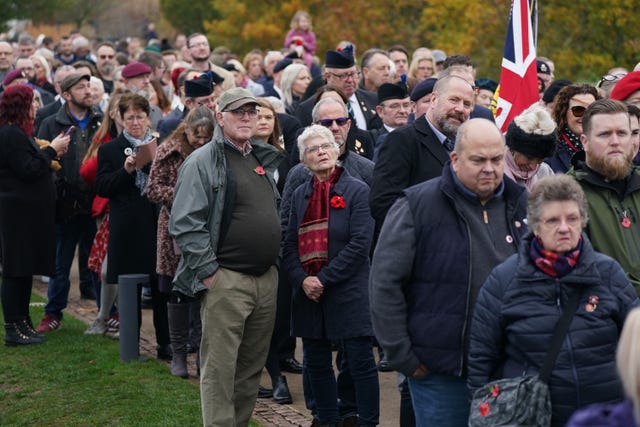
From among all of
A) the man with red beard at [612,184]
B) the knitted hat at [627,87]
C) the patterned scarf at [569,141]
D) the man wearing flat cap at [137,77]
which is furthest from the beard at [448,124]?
the man wearing flat cap at [137,77]

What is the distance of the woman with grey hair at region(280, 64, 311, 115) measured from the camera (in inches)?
569

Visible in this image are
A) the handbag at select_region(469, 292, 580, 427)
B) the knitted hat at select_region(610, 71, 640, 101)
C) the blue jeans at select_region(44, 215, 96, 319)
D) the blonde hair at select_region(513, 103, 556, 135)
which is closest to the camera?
the handbag at select_region(469, 292, 580, 427)

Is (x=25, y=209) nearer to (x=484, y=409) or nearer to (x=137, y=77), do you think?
(x=137, y=77)

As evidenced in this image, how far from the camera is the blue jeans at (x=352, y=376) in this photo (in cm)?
796

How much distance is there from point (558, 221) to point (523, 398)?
817 millimetres

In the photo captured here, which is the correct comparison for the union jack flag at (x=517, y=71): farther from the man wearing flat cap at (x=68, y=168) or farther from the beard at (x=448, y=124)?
the man wearing flat cap at (x=68, y=168)

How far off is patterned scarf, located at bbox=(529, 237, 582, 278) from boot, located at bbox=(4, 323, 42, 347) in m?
7.27

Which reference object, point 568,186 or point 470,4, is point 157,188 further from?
point 470,4

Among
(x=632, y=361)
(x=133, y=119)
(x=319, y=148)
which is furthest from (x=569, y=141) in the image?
(x=632, y=361)

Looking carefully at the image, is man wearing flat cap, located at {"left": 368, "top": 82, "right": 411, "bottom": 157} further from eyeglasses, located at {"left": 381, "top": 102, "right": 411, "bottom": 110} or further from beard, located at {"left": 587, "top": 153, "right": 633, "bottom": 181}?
beard, located at {"left": 587, "top": 153, "right": 633, "bottom": 181}

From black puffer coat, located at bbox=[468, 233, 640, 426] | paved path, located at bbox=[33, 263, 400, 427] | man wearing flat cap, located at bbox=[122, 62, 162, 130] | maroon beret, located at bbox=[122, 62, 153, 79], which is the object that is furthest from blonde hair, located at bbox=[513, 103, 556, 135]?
maroon beret, located at bbox=[122, 62, 153, 79]

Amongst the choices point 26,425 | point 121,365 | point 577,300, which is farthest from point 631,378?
point 121,365

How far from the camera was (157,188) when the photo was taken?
970 centimetres

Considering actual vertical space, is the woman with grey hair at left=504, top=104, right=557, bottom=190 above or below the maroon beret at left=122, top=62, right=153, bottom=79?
below
